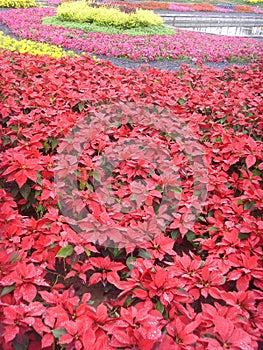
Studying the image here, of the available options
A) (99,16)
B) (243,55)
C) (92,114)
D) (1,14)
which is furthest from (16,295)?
(1,14)

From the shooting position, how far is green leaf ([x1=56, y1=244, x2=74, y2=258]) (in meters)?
1.68

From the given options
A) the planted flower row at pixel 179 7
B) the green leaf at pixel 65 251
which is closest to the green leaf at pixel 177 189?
the green leaf at pixel 65 251

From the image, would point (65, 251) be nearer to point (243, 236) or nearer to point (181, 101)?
point (243, 236)

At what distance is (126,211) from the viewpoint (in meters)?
1.99

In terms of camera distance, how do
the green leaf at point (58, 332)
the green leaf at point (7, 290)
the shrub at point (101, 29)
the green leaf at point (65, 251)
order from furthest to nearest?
1. the shrub at point (101, 29)
2. the green leaf at point (65, 251)
3. the green leaf at point (7, 290)
4. the green leaf at point (58, 332)

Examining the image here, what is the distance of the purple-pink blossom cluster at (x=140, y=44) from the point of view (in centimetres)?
743

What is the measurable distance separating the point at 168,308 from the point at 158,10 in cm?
1746

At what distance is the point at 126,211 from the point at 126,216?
0.22ft

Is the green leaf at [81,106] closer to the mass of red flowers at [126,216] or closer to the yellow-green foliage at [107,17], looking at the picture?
the mass of red flowers at [126,216]

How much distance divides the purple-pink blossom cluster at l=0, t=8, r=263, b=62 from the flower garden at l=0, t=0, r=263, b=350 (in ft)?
11.7

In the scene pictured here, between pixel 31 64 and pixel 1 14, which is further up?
pixel 31 64

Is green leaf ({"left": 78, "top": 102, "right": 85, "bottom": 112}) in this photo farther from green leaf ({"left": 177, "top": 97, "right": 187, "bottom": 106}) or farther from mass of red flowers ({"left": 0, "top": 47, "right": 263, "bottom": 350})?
green leaf ({"left": 177, "top": 97, "right": 187, "bottom": 106})

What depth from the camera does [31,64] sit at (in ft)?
12.4

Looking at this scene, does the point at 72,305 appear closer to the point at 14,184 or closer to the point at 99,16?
the point at 14,184
